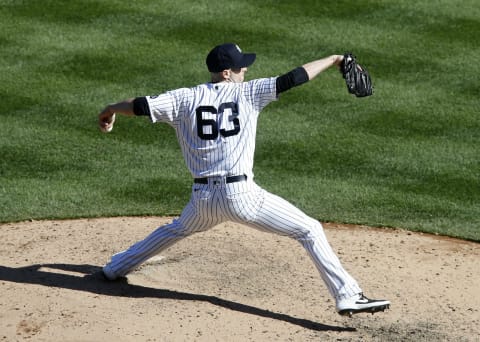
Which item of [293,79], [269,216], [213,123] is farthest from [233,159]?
[293,79]

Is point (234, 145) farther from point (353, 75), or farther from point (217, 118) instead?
point (353, 75)

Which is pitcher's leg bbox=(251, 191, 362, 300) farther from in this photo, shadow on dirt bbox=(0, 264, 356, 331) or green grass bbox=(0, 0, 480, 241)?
green grass bbox=(0, 0, 480, 241)

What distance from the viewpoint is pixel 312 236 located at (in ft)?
20.8

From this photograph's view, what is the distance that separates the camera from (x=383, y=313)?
6605 millimetres

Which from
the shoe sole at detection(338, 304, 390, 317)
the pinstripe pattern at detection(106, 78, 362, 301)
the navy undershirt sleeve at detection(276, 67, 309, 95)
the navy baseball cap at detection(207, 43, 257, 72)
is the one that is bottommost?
the shoe sole at detection(338, 304, 390, 317)

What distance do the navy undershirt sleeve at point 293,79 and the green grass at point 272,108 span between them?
8.23ft

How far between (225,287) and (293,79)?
164 cm

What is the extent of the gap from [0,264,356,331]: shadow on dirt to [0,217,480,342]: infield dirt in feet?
0.04

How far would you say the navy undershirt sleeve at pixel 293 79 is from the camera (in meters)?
6.23

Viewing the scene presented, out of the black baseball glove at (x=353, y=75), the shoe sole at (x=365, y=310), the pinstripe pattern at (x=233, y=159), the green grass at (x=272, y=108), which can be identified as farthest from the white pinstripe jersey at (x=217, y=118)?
the green grass at (x=272, y=108)

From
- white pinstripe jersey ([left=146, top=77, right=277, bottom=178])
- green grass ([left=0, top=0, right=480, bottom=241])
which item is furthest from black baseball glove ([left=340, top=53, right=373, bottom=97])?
green grass ([left=0, top=0, right=480, bottom=241])

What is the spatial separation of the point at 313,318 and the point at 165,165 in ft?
11.1

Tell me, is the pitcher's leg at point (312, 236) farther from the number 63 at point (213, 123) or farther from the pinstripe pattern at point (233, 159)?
the number 63 at point (213, 123)

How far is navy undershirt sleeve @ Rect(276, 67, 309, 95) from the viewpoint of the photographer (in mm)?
6227
